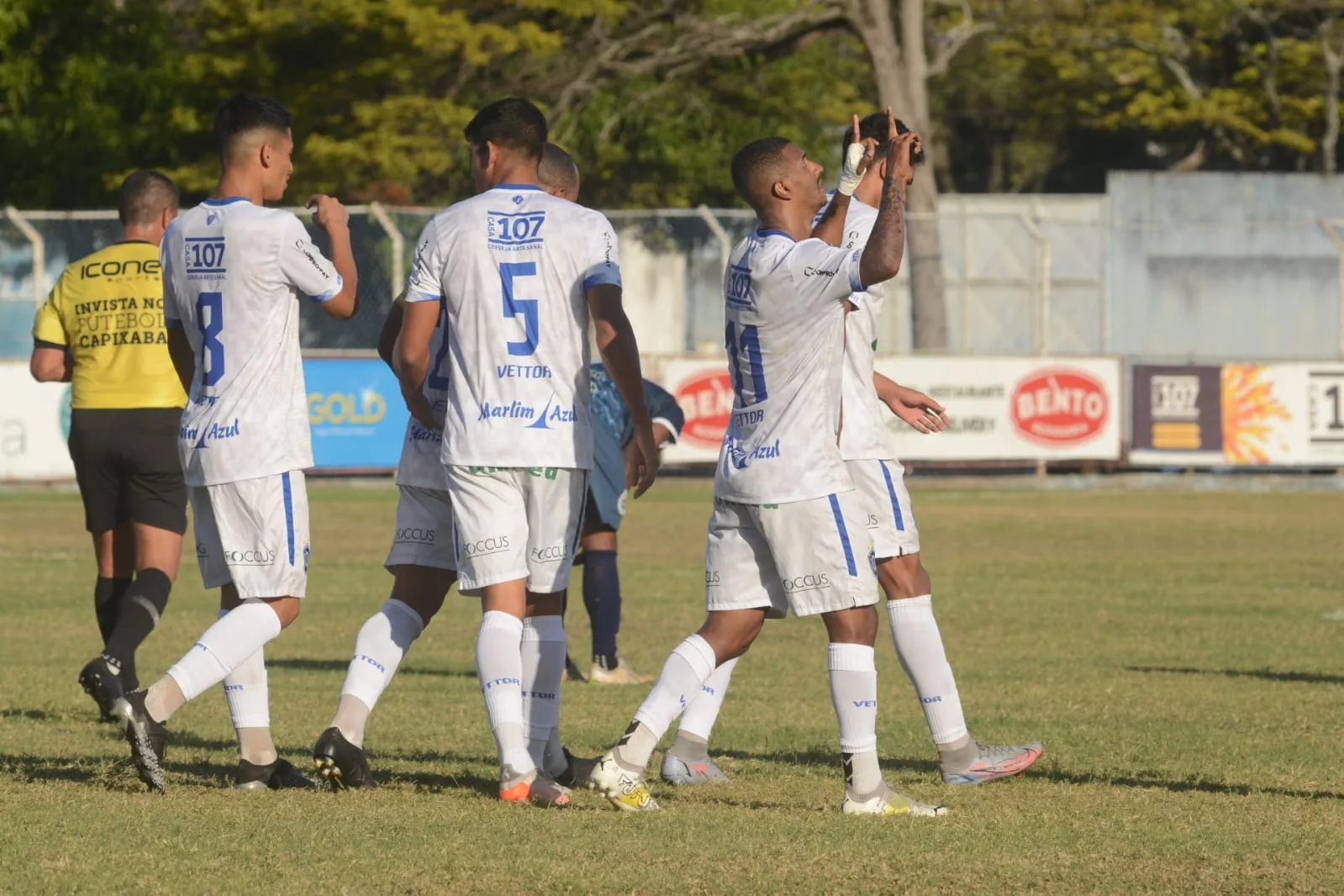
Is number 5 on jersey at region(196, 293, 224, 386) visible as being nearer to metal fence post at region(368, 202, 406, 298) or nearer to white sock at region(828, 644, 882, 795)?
white sock at region(828, 644, 882, 795)

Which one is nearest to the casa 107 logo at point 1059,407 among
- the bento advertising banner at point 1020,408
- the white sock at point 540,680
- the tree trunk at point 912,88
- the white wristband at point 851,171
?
the bento advertising banner at point 1020,408

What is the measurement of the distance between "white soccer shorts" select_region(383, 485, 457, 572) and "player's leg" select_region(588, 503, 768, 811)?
0.88 metres

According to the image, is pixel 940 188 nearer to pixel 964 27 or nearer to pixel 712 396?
pixel 964 27

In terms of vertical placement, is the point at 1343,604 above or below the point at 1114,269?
below

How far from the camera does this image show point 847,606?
6156mm

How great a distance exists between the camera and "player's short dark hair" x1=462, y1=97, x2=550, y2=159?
6.36 metres

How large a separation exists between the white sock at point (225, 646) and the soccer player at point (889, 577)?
140cm

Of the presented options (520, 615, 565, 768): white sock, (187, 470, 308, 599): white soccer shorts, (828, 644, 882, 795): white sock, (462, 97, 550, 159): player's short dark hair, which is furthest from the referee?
(828, 644, 882, 795): white sock

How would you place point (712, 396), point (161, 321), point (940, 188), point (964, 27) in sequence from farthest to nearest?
point (940, 188) → point (964, 27) → point (712, 396) → point (161, 321)

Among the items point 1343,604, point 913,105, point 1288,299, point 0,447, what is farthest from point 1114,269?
point 1343,604

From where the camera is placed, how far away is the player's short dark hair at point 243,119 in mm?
6465

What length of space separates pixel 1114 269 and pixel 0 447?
24.4m

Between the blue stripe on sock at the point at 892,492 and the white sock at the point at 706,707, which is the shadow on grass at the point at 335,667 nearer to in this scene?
the white sock at the point at 706,707

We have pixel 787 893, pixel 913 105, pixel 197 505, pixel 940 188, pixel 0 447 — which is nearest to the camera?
pixel 787 893
